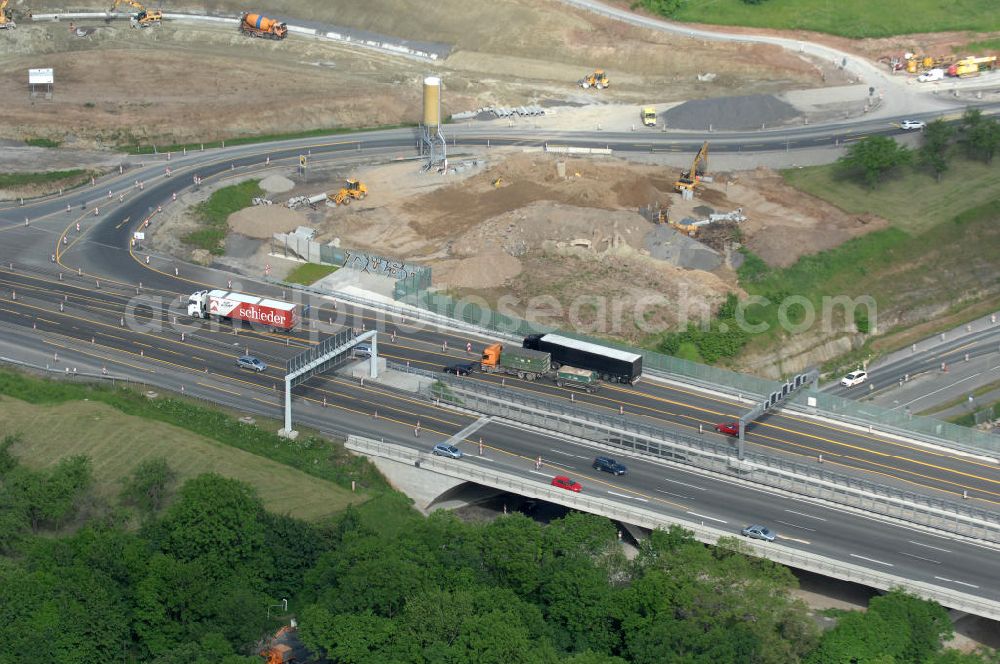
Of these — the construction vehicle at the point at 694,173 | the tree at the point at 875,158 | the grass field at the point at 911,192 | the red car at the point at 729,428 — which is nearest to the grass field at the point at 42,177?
the construction vehicle at the point at 694,173

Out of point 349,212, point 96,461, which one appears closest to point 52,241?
point 349,212

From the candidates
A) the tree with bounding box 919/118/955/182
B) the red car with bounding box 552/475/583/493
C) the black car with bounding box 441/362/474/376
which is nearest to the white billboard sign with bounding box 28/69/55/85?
the black car with bounding box 441/362/474/376

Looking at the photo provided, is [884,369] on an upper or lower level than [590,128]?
lower

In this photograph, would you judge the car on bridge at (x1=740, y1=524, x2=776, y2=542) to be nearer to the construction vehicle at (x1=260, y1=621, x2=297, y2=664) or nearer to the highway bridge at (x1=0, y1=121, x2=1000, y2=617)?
the highway bridge at (x1=0, y1=121, x2=1000, y2=617)

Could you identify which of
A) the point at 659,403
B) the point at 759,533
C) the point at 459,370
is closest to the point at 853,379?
the point at 659,403

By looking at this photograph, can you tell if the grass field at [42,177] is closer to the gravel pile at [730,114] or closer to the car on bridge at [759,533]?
the gravel pile at [730,114]

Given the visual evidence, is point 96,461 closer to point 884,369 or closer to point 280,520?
point 280,520

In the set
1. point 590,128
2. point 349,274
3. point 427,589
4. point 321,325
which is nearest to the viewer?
point 427,589
